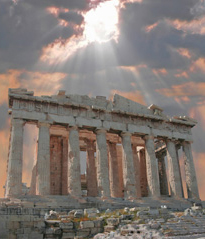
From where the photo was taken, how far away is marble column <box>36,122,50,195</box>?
22.0 m

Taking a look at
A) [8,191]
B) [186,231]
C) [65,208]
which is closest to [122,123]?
[65,208]

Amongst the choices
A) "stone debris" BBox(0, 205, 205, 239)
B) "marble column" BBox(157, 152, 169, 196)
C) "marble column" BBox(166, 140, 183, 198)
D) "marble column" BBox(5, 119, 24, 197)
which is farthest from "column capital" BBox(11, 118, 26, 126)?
"marble column" BBox(157, 152, 169, 196)

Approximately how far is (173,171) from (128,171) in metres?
4.74

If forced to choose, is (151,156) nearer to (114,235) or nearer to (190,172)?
(190,172)

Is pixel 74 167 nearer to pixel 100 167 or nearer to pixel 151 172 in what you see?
pixel 100 167

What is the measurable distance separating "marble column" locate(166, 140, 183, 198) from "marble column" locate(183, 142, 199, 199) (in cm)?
102

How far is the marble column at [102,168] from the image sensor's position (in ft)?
78.8

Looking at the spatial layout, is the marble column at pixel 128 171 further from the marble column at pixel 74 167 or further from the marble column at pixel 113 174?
the marble column at pixel 74 167

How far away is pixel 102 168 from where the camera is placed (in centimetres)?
2469

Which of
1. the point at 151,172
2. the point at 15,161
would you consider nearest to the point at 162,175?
the point at 151,172

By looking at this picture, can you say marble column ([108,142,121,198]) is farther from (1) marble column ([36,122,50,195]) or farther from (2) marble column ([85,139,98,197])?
(1) marble column ([36,122,50,195])

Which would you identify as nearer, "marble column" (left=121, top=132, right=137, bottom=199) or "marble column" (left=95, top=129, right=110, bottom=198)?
"marble column" (left=95, top=129, right=110, bottom=198)

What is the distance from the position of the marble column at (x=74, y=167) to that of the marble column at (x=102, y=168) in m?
1.78

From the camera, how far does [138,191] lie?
29.1 m
